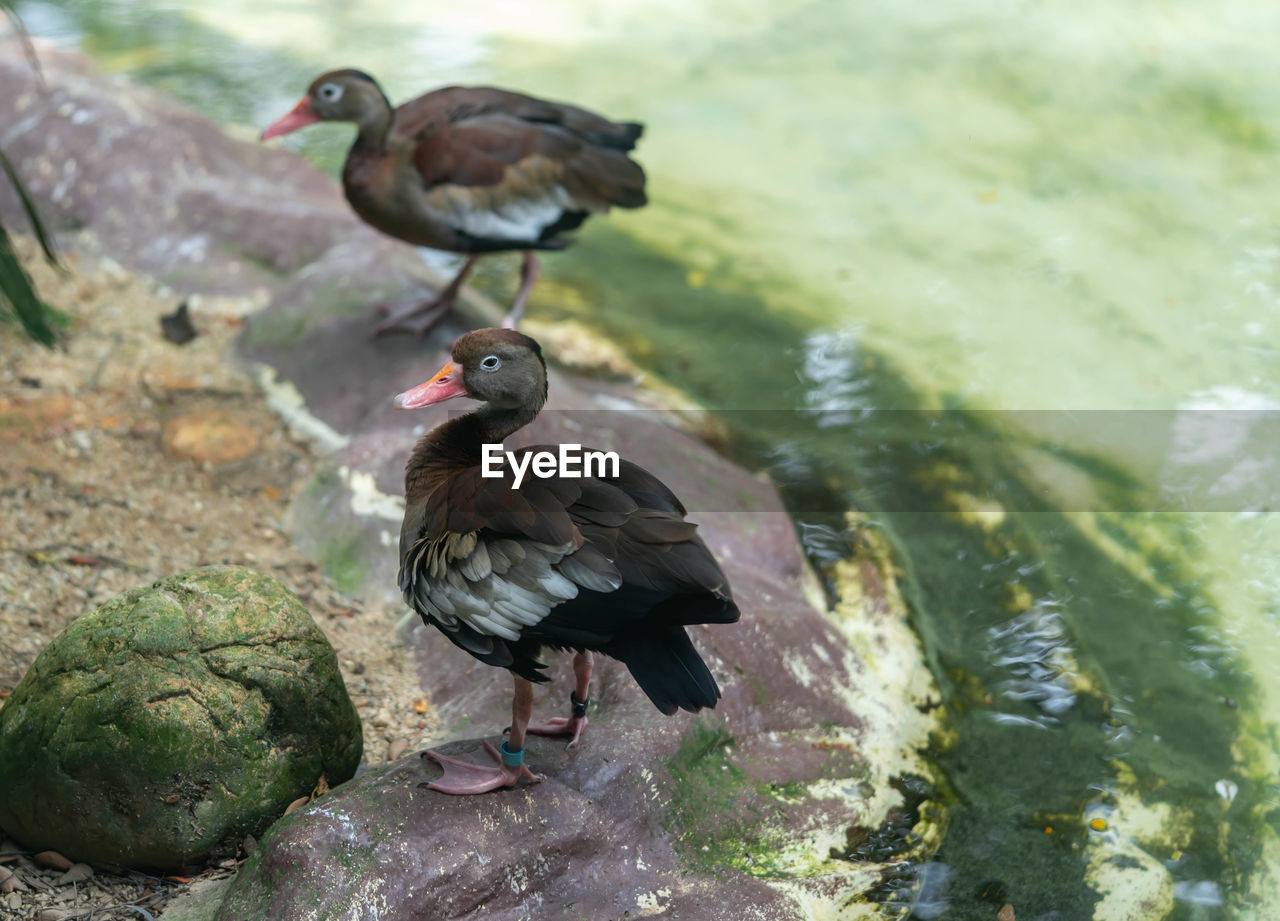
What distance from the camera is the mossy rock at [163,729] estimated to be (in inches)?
105

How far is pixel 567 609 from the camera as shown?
2.57 metres

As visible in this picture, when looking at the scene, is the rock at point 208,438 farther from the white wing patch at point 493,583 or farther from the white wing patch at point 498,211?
the white wing patch at point 493,583

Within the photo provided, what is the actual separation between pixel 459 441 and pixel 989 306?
3868mm

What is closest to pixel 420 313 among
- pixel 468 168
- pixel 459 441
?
pixel 468 168

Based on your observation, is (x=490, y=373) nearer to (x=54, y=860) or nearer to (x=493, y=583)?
(x=493, y=583)

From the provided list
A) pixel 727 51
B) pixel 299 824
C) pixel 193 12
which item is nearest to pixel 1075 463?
pixel 299 824

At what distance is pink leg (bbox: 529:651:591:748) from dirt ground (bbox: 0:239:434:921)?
1.59 ft

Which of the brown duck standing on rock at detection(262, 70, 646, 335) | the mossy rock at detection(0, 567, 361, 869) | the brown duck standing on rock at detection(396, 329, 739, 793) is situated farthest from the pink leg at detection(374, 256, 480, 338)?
the mossy rock at detection(0, 567, 361, 869)

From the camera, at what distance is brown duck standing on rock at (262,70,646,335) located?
4570mm

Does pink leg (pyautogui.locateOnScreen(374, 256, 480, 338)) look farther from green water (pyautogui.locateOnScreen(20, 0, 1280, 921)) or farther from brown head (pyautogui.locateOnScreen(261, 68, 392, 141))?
green water (pyautogui.locateOnScreen(20, 0, 1280, 921))

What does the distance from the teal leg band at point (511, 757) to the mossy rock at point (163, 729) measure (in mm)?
486

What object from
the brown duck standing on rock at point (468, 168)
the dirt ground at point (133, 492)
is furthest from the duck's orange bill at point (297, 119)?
the dirt ground at point (133, 492)

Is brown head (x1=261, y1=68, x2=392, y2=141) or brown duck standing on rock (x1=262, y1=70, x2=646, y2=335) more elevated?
brown head (x1=261, y1=68, x2=392, y2=141)

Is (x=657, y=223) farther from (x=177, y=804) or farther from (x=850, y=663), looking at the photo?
(x=177, y=804)
